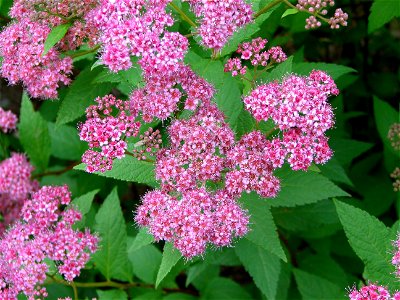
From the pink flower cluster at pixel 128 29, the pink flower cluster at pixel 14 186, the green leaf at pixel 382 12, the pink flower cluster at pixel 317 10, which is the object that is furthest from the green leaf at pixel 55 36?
the green leaf at pixel 382 12

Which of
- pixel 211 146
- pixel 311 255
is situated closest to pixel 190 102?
pixel 211 146

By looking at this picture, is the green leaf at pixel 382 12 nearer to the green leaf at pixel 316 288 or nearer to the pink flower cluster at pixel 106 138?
the green leaf at pixel 316 288

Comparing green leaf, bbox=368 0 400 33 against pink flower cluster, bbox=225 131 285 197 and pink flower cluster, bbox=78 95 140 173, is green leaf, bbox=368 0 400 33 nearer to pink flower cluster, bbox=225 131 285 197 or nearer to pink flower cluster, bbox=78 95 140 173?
pink flower cluster, bbox=225 131 285 197

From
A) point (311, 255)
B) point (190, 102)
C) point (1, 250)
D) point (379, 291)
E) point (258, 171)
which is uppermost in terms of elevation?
point (190, 102)

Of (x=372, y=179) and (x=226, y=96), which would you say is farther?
(x=372, y=179)

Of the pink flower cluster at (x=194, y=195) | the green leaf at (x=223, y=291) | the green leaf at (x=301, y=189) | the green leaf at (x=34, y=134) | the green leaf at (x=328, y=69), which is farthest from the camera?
the green leaf at (x=34, y=134)

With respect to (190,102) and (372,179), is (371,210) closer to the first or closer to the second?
(372,179)

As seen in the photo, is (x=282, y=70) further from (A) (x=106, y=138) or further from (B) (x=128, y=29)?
(A) (x=106, y=138)
